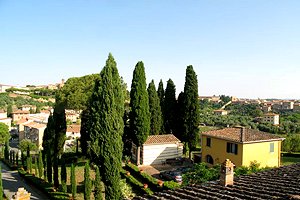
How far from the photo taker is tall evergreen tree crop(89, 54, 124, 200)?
18.9 metres

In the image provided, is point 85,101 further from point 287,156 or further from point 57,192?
point 287,156

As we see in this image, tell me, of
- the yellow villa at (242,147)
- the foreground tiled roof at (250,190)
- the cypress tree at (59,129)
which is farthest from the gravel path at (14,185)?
the foreground tiled roof at (250,190)

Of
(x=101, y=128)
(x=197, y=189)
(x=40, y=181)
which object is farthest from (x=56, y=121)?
(x=197, y=189)

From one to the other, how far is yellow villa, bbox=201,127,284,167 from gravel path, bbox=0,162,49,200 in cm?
1698

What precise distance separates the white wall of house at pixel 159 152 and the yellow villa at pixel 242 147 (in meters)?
4.69

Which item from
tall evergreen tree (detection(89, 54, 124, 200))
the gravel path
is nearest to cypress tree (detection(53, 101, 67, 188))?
the gravel path

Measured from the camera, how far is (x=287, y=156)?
38.2 meters

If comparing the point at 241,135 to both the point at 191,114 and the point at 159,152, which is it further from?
the point at 159,152

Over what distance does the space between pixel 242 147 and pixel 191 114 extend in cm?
959

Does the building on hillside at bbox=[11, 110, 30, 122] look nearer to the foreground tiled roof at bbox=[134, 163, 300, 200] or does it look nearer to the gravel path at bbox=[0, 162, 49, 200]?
the gravel path at bbox=[0, 162, 49, 200]

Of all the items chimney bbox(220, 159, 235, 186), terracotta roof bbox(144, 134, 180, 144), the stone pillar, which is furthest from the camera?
terracotta roof bbox(144, 134, 180, 144)

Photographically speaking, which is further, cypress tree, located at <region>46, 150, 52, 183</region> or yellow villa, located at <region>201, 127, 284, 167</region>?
cypress tree, located at <region>46, 150, 52, 183</region>

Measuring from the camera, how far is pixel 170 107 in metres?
36.9

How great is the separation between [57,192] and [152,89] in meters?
17.2
